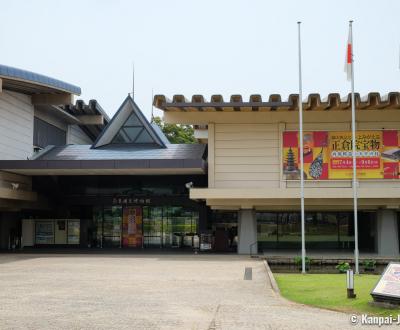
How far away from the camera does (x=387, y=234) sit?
28.6m

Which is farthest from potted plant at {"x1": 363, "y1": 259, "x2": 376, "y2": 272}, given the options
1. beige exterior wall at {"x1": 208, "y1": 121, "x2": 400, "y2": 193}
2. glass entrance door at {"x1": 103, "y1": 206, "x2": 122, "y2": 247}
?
glass entrance door at {"x1": 103, "y1": 206, "x2": 122, "y2": 247}

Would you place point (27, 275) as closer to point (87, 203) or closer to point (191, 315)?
point (191, 315)

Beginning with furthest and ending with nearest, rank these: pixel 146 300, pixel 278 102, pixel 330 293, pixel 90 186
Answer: pixel 90 186 → pixel 278 102 → pixel 330 293 → pixel 146 300

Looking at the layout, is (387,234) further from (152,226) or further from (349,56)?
(152,226)

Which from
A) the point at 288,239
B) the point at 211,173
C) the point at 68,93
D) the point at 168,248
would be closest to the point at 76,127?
the point at 68,93

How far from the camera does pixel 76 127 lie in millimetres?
39906

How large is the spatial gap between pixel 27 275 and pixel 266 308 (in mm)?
9475

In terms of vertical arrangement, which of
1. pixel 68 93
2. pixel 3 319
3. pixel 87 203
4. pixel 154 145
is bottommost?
pixel 3 319

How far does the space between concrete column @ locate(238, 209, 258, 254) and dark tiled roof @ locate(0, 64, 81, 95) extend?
38.8ft

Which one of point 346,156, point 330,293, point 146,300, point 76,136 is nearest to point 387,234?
point 346,156

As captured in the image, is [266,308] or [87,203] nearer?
[266,308]

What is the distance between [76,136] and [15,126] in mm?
10025

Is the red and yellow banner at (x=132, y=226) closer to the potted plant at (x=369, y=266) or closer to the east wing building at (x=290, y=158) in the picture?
the east wing building at (x=290, y=158)

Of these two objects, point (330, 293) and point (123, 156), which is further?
point (123, 156)
